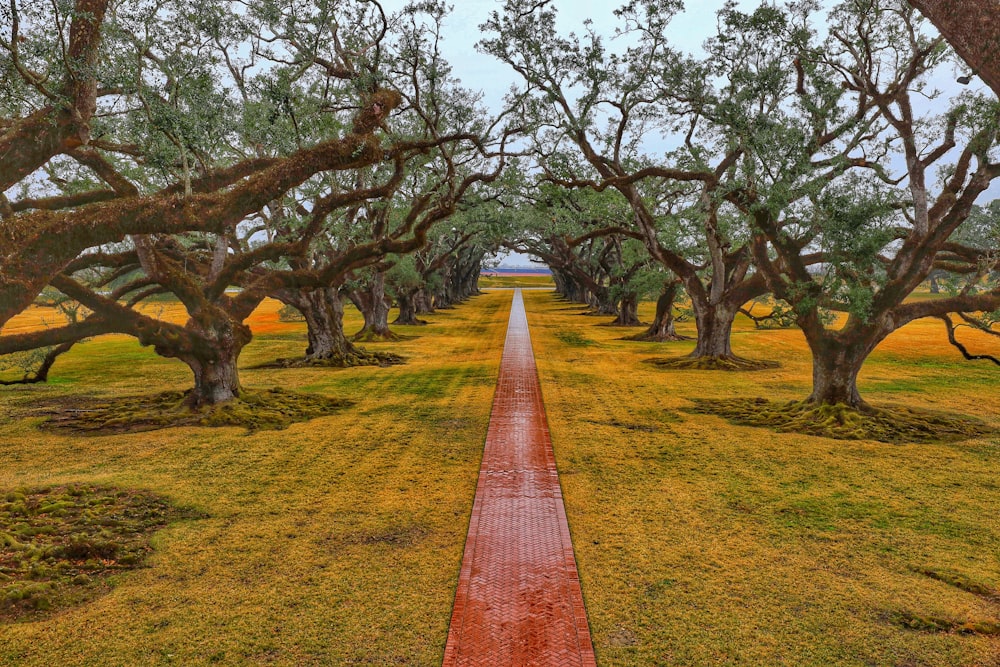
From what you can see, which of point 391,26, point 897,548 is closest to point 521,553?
point 897,548

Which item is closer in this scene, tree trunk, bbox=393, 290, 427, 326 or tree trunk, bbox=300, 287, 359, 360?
tree trunk, bbox=300, 287, 359, 360

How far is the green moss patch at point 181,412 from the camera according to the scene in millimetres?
14094

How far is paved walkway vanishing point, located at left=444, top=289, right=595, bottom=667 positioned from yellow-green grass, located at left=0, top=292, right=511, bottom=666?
223 mm

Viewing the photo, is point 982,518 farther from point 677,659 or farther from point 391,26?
point 391,26

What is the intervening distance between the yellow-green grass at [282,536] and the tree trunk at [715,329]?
10.8 metres

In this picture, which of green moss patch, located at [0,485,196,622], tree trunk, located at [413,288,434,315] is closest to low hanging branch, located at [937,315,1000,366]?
green moss patch, located at [0,485,196,622]

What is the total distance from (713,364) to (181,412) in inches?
702

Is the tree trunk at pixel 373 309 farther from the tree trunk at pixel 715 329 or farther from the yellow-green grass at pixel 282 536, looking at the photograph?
the tree trunk at pixel 715 329

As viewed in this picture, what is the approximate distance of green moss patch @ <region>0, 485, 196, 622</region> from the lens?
20.7 ft

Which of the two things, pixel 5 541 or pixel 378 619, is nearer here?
pixel 378 619

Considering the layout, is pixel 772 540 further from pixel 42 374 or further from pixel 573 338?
pixel 573 338

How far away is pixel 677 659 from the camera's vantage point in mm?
5188

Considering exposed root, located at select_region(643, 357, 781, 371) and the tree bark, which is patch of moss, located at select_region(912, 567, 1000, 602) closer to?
exposed root, located at select_region(643, 357, 781, 371)

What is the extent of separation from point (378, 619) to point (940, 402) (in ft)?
56.4
